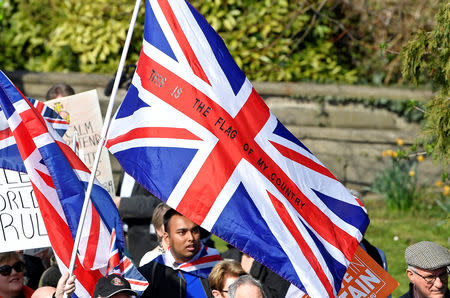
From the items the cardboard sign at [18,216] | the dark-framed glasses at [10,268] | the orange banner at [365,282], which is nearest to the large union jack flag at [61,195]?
the cardboard sign at [18,216]

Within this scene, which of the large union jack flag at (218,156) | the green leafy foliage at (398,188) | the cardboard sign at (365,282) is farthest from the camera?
the green leafy foliage at (398,188)

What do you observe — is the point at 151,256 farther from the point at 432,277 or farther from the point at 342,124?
the point at 342,124

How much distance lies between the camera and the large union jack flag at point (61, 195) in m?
5.25

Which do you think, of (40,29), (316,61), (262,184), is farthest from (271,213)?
(40,29)

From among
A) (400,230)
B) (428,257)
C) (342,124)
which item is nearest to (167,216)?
(428,257)

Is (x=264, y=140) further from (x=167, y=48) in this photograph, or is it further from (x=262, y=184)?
(x=167, y=48)

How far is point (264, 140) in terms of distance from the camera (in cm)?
534

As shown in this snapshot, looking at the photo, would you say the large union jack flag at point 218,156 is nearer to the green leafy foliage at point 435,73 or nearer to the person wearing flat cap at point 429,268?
the person wearing flat cap at point 429,268

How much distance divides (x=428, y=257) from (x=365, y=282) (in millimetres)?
431

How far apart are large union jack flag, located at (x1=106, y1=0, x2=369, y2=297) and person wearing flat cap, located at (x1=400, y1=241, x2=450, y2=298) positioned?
1.92ft

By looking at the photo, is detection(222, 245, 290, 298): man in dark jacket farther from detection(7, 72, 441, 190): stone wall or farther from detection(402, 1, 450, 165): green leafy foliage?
detection(7, 72, 441, 190): stone wall

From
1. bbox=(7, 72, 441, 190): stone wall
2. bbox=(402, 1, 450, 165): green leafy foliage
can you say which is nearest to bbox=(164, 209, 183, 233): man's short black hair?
bbox=(402, 1, 450, 165): green leafy foliage

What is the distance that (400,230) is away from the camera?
948cm

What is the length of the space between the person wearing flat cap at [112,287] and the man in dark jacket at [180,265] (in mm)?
795
